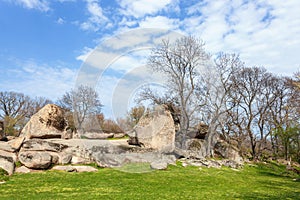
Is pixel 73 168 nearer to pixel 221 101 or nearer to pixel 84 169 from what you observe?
pixel 84 169

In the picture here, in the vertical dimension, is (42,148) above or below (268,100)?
below

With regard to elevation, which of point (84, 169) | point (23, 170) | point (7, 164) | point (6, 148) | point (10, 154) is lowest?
point (23, 170)

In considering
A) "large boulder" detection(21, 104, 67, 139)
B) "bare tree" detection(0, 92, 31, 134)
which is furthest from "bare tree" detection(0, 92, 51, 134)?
"large boulder" detection(21, 104, 67, 139)

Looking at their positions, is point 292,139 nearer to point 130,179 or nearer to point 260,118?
point 260,118

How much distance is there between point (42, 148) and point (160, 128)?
10799 mm

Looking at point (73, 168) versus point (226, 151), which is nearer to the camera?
point (73, 168)

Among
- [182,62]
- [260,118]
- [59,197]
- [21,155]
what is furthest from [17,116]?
Answer: [59,197]

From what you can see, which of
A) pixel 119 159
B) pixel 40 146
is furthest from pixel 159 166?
pixel 40 146

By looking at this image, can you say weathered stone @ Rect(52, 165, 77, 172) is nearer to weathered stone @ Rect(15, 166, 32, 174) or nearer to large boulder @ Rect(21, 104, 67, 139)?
weathered stone @ Rect(15, 166, 32, 174)

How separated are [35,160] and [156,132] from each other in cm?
1138

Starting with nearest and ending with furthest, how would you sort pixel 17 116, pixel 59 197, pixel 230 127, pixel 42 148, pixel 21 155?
pixel 59 197 < pixel 21 155 < pixel 42 148 < pixel 230 127 < pixel 17 116

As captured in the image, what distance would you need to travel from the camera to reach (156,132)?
24.4 metres

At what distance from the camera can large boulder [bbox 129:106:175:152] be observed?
23.9 meters

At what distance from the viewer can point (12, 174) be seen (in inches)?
570
